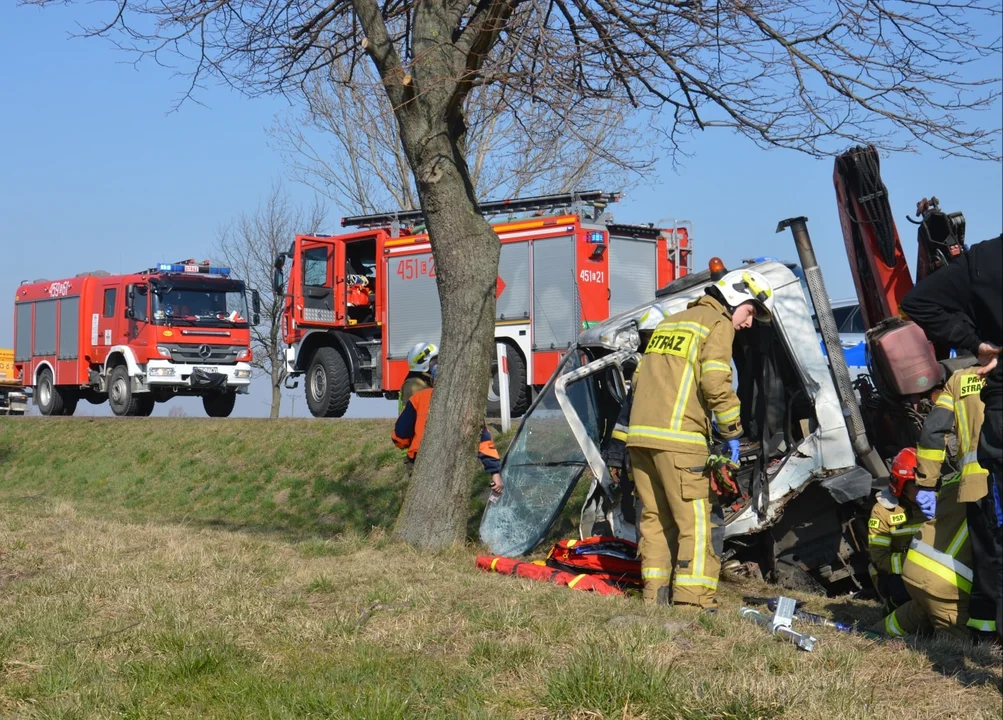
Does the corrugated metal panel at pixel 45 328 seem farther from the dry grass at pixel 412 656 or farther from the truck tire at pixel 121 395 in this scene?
the dry grass at pixel 412 656

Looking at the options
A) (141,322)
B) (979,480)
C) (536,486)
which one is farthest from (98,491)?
(979,480)

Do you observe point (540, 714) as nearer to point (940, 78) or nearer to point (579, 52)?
point (579, 52)

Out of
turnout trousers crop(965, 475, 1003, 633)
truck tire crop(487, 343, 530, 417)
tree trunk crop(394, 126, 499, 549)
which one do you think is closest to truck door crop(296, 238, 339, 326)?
truck tire crop(487, 343, 530, 417)

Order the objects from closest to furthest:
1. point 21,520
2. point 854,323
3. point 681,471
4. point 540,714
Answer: point 540,714, point 681,471, point 21,520, point 854,323

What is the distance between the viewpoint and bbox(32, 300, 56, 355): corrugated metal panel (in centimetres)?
2400

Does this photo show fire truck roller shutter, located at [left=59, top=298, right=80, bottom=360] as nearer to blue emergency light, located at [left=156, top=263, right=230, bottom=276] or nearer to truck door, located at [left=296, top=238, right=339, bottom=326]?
blue emergency light, located at [left=156, top=263, right=230, bottom=276]

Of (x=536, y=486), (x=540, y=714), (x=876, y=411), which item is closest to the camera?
(x=540, y=714)

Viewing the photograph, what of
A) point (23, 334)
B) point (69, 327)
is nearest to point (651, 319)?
point (69, 327)

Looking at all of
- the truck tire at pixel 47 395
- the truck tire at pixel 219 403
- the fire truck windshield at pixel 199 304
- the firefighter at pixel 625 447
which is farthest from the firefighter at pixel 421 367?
the truck tire at pixel 47 395

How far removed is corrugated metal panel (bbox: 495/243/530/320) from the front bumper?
756 cm

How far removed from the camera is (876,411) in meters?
6.86

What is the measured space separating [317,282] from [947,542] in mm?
13824

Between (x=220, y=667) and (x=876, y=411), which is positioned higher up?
(x=876, y=411)

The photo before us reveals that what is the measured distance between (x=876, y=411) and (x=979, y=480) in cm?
236
